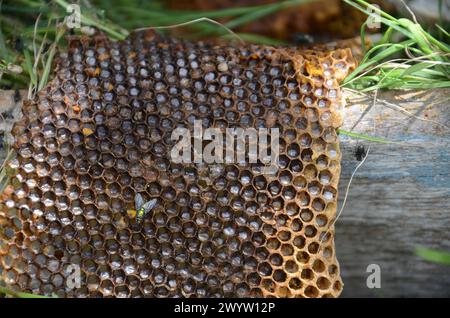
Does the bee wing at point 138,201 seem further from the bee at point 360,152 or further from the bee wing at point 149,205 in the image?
the bee at point 360,152

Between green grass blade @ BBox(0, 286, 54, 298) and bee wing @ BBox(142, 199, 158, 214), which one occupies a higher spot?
bee wing @ BBox(142, 199, 158, 214)

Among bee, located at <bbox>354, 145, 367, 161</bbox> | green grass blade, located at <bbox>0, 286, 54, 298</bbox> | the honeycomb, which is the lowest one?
green grass blade, located at <bbox>0, 286, 54, 298</bbox>

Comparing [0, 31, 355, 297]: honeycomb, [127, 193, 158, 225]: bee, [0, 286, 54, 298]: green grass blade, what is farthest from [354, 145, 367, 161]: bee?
[0, 286, 54, 298]: green grass blade

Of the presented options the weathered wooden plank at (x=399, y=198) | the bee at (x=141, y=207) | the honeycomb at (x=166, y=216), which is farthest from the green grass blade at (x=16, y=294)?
the weathered wooden plank at (x=399, y=198)

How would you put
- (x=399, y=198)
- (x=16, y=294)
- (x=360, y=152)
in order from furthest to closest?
(x=399, y=198) → (x=360, y=152) → (x=16, y=294)

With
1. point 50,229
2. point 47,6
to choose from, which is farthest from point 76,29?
point 50,229

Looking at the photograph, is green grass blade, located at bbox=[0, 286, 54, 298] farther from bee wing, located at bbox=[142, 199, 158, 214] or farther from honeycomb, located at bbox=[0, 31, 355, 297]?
bee wing, located at bbox=[142, 199, 158, 214]

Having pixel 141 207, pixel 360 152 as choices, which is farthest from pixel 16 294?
pixel 360 152

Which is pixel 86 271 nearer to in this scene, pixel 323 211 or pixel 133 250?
pixel 133 250

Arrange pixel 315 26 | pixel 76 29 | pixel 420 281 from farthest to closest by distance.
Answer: pixel 315 26 → pixel 420 281 → pixel 76 29

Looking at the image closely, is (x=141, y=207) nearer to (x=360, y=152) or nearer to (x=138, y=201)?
(x=138, y=201)

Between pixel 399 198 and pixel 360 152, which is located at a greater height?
pixel 360 152
